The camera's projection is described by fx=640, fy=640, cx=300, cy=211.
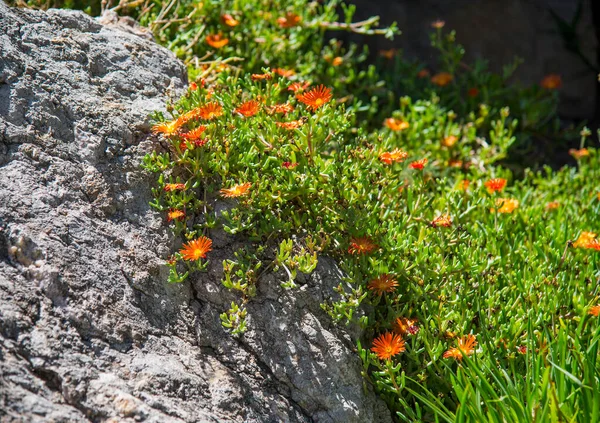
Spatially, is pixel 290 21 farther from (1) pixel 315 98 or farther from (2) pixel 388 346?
(2) pixel 388 346

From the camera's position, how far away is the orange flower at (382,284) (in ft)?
7.48

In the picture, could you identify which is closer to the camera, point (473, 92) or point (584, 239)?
point (584, 239)

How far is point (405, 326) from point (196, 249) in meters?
0.78

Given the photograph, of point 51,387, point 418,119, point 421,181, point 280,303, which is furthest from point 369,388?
point 418,119

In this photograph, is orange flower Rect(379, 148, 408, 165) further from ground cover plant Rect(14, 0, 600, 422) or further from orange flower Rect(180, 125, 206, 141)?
orange flower Rect(180, 125, 206, 141)

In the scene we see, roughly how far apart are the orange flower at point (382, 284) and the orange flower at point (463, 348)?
29 cm

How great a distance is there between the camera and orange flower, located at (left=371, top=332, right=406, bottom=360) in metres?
2.14

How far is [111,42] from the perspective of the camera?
265cm

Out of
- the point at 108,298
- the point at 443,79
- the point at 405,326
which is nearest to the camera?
the point at 108,298

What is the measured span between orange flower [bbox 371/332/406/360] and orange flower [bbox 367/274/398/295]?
159 millimetres

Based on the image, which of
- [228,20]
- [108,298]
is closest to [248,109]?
[108,298]

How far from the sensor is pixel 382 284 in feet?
7.48

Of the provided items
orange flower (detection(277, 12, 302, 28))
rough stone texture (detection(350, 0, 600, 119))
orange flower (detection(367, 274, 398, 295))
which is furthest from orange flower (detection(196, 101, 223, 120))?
rough stone texture (detection(350, 0, 600, 119))

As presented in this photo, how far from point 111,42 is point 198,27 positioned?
919 mm
